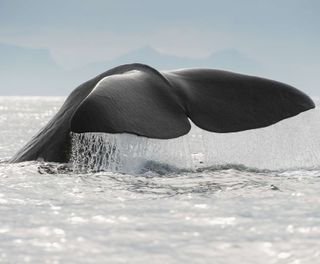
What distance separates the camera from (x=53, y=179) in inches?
286

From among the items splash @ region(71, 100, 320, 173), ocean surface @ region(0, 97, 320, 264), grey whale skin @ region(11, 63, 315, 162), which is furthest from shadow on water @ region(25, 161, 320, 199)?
grey whale skin @ region(11, 63, 315, 162)

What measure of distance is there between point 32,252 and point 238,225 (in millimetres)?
1614

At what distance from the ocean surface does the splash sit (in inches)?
0.6

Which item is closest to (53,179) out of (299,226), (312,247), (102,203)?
(102,203)

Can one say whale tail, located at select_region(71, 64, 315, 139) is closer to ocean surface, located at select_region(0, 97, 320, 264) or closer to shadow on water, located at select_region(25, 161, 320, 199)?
ocean surface, located at select_region(0, 97, 320, 264)

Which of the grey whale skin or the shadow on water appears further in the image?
the shadow on water

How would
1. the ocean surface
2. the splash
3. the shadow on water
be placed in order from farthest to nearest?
the splash < the shadow on water < the ocean surface

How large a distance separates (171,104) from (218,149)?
1854mm

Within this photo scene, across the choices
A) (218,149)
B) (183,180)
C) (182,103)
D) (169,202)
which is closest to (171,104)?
Result: (182,103)

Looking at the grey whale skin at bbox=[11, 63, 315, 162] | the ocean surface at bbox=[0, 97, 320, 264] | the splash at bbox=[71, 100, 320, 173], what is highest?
the grey whale skin at bbox=[11, 63, 315, 162]

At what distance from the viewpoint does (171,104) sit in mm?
7398

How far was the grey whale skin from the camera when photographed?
6.56 metres

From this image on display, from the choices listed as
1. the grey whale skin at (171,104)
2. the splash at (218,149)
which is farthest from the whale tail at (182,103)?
the splash at (218,149)

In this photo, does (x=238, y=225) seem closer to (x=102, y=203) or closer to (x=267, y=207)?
(x=267, y=207)
